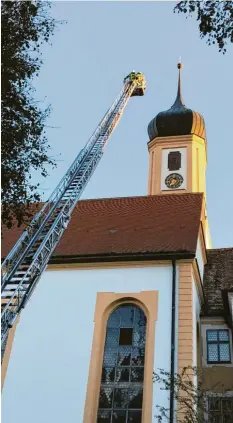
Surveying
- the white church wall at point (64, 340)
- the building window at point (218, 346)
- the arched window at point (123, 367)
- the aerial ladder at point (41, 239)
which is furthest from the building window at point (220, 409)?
the aerial ladder at point (41, 239)

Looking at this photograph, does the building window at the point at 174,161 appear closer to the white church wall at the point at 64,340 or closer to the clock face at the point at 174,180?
the clock face at the point at 174,180

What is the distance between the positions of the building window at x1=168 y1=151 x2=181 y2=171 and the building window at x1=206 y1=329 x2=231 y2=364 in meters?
13.9

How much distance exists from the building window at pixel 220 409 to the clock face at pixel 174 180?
15183 mm

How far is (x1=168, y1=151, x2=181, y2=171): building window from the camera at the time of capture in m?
29.4

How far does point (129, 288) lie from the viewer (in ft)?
51.4

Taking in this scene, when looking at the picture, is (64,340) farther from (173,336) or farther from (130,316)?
(173,336)

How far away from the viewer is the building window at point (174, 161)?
29.4 m

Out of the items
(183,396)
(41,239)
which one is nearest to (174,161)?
(183,396)

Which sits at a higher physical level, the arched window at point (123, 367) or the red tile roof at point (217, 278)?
the red tile roof at point (217, 278)

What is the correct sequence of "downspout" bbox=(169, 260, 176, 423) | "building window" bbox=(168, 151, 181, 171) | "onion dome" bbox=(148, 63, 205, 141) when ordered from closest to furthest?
"downspout" bbox=(169, 260, 176, 423) < "building window" bbox=(168, 151, 181, 171) < "onion dome" bbox=(148, 63, 205, 141)

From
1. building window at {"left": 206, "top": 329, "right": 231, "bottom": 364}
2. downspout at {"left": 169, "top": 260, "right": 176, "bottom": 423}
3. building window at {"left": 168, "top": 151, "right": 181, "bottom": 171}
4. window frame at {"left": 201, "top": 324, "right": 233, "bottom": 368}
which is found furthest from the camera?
building window at {"left": 168, "top": 151, "right": 181, "bottom": 171}

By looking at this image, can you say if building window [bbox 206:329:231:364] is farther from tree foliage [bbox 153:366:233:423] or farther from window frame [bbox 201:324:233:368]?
tree foliage [bbox 153:366:233:423]

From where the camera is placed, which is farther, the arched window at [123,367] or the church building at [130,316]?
the church building at [130,316]

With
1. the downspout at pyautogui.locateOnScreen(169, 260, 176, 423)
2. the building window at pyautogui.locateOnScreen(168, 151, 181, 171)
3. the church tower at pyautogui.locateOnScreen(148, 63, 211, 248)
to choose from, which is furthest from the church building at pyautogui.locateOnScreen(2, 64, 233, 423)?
the building window at pyautogui.locateOnScreen(168, 151, 181, 171)
